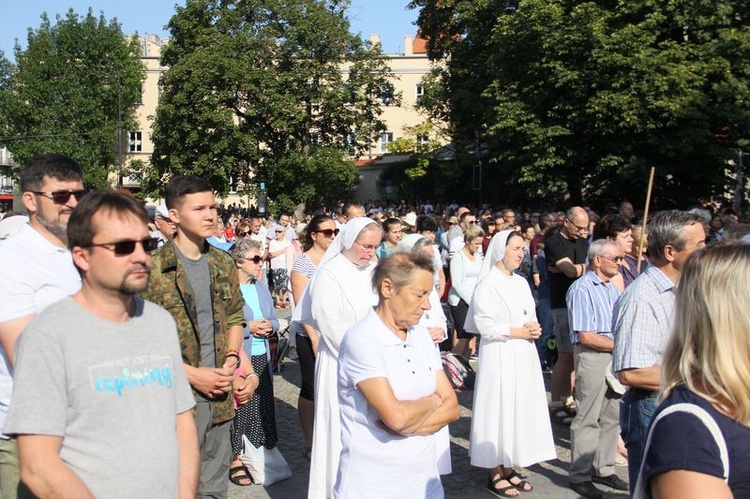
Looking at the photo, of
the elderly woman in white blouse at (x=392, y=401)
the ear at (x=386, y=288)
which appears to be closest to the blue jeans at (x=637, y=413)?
the elderly woman in white blouse at (x=392, y=401)

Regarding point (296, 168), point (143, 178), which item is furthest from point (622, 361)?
point (143, 178)

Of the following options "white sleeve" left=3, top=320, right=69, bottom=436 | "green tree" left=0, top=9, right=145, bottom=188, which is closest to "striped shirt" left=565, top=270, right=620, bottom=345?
"white sleeve" left=3, top=320, right=69, bottom=436

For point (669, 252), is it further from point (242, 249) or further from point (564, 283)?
point (564, 283)

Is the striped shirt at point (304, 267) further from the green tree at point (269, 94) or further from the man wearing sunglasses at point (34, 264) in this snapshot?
the green tree at point (269, 94)

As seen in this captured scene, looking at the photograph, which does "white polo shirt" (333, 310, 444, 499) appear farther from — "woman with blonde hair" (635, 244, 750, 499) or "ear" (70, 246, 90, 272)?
"woman with blonde hair" (635, 244, 750, 499)

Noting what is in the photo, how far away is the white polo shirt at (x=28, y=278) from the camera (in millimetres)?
3238

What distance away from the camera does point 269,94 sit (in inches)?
1626

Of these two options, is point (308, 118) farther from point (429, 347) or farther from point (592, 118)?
point (429, 347)

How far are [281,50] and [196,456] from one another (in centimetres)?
4094

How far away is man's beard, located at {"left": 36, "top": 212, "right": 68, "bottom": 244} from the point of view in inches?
142

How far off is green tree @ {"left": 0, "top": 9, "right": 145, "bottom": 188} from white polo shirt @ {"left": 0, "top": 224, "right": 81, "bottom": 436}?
56.1m

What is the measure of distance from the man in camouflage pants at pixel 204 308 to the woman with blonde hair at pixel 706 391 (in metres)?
2.42

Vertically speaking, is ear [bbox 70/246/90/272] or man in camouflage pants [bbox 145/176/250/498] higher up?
ear [bbox 70/246/90/272]

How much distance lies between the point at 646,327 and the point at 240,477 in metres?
3.72
